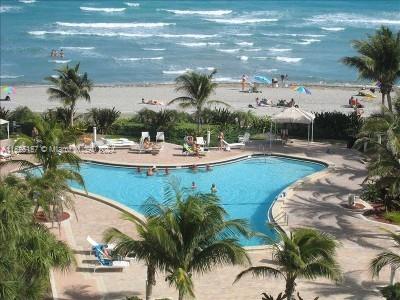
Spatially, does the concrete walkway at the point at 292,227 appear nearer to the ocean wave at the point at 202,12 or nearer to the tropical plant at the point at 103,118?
the tropical plant at the point at 103,118

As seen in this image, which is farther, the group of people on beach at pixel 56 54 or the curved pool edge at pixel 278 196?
the group of people on beach at pixel 56 54

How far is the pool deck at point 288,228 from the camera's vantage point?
17000 mm

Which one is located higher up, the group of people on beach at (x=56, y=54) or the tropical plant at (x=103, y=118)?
the group of people on beach at (x=56, y=54)

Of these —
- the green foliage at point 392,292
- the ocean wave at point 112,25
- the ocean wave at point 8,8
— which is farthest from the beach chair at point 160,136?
the ocean wave at point 8,8

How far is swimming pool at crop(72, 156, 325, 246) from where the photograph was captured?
2578cm

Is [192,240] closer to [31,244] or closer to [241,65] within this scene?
[31,244]

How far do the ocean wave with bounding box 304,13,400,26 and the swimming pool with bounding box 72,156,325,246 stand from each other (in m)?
76.3

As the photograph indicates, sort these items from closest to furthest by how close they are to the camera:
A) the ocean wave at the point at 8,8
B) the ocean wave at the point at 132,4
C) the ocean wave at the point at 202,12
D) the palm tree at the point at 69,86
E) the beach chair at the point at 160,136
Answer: the palm tree at the point at 69,86, the beach chair at the point at 160,136, the ocean wave at the point at 8,8, the ocean wave at the point at 202,12, the ocean wave at the point at 132,4

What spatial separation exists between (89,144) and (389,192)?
1362 cm

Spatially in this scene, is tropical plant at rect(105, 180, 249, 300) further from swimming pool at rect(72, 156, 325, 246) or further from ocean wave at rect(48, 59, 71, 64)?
ocean wave at rect(48, 59, 71, 64)

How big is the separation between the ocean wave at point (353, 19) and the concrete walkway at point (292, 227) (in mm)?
78633

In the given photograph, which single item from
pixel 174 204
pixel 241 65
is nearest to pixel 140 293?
pixel 174 204

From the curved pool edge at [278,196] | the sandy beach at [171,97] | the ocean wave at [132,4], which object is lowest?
the curved pool edge at [278,196]

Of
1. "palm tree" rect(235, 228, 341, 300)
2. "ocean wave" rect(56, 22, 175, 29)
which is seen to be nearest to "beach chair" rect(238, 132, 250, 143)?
"palm tree" rect(235, 228, 341, 300)
